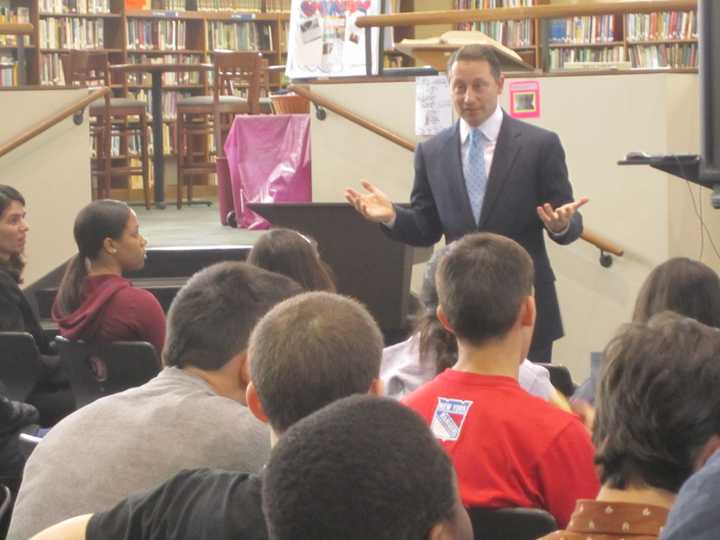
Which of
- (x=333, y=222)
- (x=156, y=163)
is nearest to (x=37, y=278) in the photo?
(x=333, y=222)

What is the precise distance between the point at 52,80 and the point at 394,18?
22.6 feet

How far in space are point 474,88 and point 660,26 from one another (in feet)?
26.3

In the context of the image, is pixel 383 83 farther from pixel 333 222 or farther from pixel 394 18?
pixel 333 222

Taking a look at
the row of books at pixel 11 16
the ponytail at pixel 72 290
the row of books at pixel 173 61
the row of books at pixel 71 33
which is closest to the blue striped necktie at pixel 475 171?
the ponytail at pixel 72 290

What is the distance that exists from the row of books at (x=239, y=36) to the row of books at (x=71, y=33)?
114cm

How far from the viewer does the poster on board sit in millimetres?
7895

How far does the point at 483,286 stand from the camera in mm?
2289

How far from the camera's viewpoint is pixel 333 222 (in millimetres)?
5820

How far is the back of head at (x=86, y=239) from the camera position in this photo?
13.0ft

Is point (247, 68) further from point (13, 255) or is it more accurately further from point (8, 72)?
point (13, 255)

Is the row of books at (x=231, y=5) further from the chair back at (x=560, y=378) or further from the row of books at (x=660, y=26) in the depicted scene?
the chair back at (x=560, y=378)

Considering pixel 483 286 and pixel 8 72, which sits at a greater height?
pixel 8 72

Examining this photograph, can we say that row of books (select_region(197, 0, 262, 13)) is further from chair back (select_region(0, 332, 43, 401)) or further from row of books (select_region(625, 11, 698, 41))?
chair back (select_region(0, 332, 43, 401))

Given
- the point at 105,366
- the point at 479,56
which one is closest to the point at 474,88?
the point at 479,56
